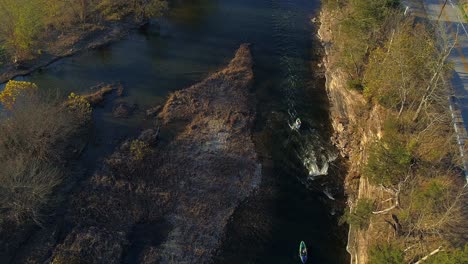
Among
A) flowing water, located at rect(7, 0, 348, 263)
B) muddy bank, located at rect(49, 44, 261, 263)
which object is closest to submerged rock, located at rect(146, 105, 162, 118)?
flowing water, located at rect(7, 0, 348, 263)

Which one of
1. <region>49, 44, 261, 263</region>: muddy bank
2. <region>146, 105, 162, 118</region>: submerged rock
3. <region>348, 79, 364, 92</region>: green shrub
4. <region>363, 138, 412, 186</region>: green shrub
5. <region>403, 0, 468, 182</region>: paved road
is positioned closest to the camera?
<region>363, 138, 412, 186</region>: green shrub

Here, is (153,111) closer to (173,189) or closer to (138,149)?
(138,149)

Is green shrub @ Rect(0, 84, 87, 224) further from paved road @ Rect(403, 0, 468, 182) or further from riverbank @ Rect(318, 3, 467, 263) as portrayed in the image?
paved road @ Rect(403, 0, 468, 182)

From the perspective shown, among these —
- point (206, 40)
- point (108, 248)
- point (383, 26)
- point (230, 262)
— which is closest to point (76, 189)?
point (108, 248)

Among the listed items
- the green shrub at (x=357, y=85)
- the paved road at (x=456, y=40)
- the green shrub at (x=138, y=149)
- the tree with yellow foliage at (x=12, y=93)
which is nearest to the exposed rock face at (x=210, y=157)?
the green shrub at (x=138, y=149)

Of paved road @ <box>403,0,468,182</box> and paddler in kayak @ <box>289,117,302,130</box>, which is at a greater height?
paved road @ <box>403,0,468,182</box>

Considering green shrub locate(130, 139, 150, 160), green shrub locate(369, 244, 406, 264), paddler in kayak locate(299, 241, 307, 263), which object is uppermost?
green shrub locate(369, 244, 406, 264)

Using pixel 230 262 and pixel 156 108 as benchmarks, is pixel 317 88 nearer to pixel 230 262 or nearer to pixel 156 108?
pixel 156 108
